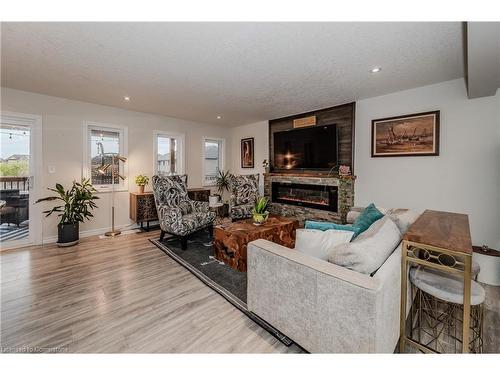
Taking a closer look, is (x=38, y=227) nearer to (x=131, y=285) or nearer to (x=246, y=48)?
(x=131, y=285)

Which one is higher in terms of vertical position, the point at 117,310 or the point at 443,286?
the point at 443,286

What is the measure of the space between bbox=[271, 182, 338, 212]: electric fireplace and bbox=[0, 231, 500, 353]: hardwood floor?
7.72 feet

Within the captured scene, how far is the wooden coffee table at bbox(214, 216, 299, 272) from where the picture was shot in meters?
2.67

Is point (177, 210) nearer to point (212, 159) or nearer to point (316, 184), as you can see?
point (316, 184)

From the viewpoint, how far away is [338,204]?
13.6 ft

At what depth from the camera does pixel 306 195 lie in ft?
15.6

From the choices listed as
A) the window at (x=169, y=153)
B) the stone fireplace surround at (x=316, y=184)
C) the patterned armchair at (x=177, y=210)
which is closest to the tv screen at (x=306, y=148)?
the stone fireplace surround at (x=316, y=184)

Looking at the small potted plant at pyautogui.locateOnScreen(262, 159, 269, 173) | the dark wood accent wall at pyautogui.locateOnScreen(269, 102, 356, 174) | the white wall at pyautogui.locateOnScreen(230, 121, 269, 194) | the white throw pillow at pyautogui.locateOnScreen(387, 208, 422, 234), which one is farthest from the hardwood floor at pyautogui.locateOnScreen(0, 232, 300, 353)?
the white wall at pyautogui.locateOnScreen(230, 121, 269, 194)

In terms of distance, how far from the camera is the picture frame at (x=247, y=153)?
19.3 feet

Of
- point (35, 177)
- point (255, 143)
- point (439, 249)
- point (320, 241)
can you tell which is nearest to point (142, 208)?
point (35, 177)

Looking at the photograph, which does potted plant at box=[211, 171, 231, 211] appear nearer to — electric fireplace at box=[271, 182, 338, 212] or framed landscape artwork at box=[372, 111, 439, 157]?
electric fireplace at box=[271, 182, 338, 212]

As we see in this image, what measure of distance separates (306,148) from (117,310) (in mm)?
4096

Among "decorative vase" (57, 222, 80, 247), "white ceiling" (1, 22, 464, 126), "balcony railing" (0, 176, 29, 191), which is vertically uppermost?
"white ceiling" (1, 22, 464, 126)

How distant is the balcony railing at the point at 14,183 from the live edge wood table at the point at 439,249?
205 inches
